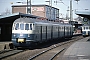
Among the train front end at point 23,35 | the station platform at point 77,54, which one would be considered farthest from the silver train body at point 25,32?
the station platform at point 77,54

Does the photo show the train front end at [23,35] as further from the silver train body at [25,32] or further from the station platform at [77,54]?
the station platform at [77,54]

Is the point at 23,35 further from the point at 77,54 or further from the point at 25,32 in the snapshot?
the point at 77,54

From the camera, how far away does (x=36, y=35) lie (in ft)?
79.8

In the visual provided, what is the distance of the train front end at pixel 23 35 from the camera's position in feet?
74.4

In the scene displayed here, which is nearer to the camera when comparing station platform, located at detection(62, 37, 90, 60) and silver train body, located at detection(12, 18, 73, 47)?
station platform, located at detection(62, 37, 90, 60)

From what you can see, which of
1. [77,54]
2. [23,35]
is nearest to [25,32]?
[23,35]

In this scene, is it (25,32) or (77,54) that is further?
(25,32)

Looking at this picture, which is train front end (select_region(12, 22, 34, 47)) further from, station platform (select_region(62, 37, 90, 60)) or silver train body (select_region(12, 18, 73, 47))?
station platform (select_region(62, 37, 90, 60))

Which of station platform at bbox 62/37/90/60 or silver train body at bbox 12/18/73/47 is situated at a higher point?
silver train body at bbox 12/18/73/47

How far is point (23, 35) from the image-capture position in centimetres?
2284

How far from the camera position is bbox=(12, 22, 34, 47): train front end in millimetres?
22688

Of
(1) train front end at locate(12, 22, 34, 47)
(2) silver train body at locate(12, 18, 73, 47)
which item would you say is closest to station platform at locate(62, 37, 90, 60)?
(2) silver train body at locate(12, 18, 73, 47)

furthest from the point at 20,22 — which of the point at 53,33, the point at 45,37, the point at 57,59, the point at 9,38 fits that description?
the point at 9,38

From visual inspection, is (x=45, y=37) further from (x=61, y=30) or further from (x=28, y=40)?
(x=61, y=30)
